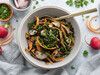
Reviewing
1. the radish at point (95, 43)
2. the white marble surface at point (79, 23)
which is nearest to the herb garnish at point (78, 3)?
the white marble surface at point (79, 23)

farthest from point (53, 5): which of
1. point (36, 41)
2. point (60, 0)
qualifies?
point (36, 41)

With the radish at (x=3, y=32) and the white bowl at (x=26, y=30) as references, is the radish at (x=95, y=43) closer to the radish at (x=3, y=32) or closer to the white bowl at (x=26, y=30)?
the white bowl at (x=26, y=30)

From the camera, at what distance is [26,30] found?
4.28 feet

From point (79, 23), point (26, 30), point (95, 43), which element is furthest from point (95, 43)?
point (26, 30)

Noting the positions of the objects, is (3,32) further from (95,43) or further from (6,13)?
(95,43)

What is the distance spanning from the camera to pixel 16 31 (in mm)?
1353

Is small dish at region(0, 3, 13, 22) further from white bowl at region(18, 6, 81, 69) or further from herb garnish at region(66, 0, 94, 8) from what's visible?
herb garnish at region(66, 0, 94, 8)

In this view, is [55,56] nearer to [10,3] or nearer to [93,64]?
[93,64]

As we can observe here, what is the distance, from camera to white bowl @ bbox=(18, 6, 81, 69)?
126 cm

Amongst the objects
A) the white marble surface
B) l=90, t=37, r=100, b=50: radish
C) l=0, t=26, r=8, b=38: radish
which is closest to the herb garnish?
the white marble surface

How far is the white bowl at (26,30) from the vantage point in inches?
49.6

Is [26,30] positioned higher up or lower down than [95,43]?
higher up

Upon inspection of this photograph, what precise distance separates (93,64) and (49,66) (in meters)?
0.17

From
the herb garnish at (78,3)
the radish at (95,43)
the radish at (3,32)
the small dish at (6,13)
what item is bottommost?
the radish at (95,43)
